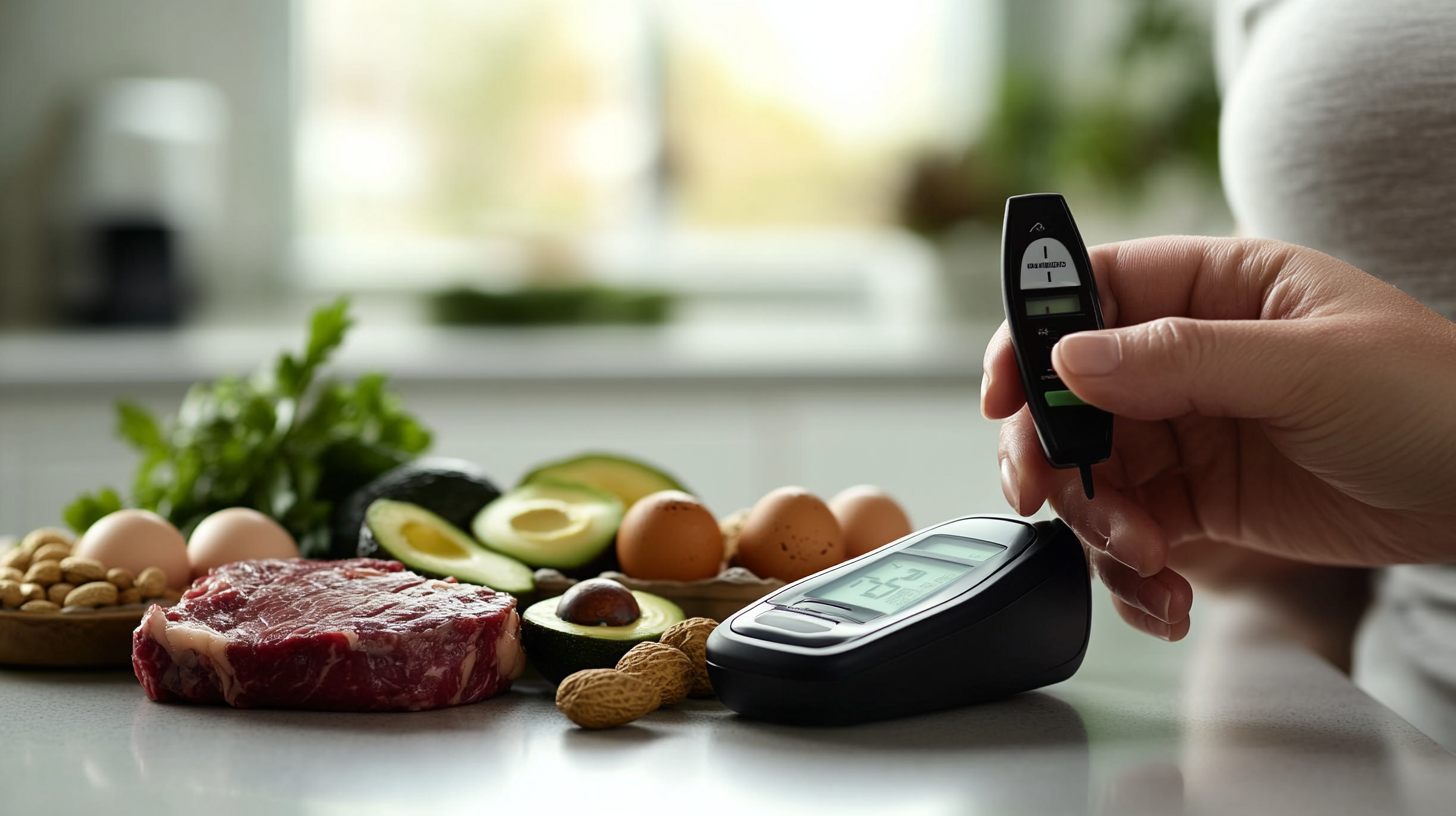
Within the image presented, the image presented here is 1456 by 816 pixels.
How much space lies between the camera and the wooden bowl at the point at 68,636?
2.29 feet

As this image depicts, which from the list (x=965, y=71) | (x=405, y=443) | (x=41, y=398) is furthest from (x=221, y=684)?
(x=965, y=71)

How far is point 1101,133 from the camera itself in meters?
2.96

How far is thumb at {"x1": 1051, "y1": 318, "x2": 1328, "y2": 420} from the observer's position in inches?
23.8

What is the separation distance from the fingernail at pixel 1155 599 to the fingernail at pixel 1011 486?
0.09 m

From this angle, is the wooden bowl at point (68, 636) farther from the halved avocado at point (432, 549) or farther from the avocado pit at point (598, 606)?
the avocado pit at point (598, 606)

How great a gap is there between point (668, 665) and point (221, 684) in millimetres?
222

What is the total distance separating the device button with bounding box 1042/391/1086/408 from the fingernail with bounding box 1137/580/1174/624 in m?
0.14

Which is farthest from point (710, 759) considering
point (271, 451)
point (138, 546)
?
point (271, 451)

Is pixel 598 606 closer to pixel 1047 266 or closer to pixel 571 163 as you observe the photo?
pixel 1047 266

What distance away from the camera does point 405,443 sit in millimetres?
1019

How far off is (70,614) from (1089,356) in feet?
1.86

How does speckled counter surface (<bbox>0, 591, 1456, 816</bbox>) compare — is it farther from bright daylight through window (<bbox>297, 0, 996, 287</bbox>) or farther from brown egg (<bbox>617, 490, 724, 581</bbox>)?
bright daylight through window (<bbox>297, 0, 996, 287</bbox>)

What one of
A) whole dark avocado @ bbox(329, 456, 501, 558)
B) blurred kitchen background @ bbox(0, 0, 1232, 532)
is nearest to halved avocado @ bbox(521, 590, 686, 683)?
whole dark avocado @ bbox(329, 456, 501, 558)

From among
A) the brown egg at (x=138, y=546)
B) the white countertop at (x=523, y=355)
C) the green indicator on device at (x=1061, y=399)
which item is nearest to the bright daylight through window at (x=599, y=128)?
the white countertop at (x=523, y=355)
